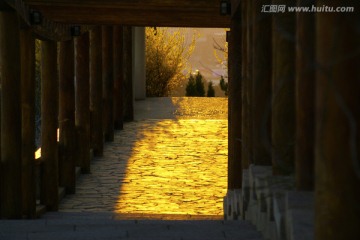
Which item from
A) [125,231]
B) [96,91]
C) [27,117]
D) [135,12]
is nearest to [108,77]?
[96,91]

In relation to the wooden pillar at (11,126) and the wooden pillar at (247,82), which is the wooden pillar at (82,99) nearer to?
the wooden pillar at (11,126)

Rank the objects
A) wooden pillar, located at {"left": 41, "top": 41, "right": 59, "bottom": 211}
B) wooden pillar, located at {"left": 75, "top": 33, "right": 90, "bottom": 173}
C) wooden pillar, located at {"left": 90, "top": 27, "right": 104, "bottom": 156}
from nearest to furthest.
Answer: wooden pillar, located at {"left": 41, "top": 41, "right": 59, "bottom": 211} → wooden pillar, located at {"left": 75, "top": 33, "right": 90, "bottom": 173} → wooden pillar, located at {"left": 90, "top": 27, "right": 104, "bottom": 156}

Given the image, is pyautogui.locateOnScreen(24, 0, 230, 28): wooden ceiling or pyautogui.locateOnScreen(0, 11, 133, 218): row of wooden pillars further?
pyautogui.locateOnScreen(24, 0, 230, 28): wooden ceiling

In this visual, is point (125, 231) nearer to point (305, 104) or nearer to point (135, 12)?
point (305, 104)

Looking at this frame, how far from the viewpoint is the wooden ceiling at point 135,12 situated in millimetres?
8477

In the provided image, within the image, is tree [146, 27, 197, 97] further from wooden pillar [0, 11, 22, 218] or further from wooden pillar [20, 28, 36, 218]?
wooden pillar [0, 11, 22, 218]

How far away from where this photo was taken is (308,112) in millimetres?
4465

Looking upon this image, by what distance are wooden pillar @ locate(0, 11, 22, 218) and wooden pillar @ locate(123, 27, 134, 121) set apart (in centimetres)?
1030

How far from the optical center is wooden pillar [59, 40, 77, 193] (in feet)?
35.1

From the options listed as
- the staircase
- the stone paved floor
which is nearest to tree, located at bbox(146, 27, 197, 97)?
the stone paved floor

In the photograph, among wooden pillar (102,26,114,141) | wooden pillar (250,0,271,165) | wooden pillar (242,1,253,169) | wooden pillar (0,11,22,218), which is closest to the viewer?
wooden pillar (250,0,271,165)

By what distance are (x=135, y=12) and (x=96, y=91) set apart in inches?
159

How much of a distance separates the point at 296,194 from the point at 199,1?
4594mm

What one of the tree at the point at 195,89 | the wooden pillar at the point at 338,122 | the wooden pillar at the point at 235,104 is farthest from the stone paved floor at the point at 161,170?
the wooden pillar at the point at 338,122
